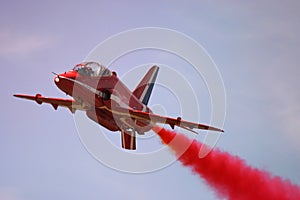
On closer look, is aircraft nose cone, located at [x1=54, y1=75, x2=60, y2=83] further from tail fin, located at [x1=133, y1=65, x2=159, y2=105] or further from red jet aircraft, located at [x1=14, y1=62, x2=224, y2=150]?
tail fin, located at [x1=133, y1=65, x2=159, y2=105]

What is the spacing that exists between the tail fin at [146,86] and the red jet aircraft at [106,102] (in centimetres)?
533

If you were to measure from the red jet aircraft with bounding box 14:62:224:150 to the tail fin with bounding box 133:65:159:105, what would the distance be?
17.5 feet

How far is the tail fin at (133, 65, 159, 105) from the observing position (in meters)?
72.8

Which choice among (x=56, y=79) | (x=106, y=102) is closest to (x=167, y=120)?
(x=106, y=102)

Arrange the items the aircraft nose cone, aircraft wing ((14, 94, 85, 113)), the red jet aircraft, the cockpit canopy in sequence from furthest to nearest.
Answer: aircraft wing ((14, 94, 85, 113)) < the cockpit canopy < the red jet aircraft < the aircraft nose cone

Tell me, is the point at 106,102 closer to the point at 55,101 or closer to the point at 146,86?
the point at 55,101

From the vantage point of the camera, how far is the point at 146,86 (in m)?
74.6

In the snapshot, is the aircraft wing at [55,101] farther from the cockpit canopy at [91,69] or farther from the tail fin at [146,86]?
the tail fin at [146,86]

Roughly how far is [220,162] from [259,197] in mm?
6657

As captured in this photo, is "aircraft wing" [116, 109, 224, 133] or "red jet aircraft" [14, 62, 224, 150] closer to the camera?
"red jet aircraft" [14, 62, 224, 150]

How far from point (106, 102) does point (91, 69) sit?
4.00m

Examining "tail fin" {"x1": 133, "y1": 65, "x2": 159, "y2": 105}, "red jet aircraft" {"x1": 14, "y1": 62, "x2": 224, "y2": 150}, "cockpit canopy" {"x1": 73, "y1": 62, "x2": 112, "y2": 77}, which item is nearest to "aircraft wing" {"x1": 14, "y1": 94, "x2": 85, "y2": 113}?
"red jet aircraft" {"x1": 14, "y1": 62, "x2": 224, "y2": 150}

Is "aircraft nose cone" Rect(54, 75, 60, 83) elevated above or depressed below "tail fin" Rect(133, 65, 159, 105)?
below

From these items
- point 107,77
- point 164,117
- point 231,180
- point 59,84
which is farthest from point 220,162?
point 59,84
